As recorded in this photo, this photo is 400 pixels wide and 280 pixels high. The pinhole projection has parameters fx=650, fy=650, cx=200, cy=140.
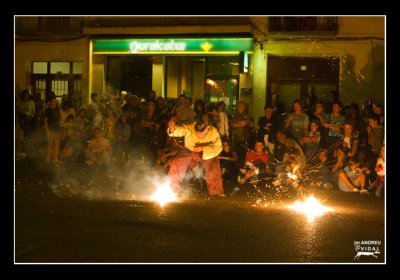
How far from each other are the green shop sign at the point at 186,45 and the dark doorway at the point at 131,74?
71cm

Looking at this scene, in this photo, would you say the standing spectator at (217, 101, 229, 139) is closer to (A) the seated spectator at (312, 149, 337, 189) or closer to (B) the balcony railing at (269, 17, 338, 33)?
(A) the seated spectator at (312, 149, 337, 189)

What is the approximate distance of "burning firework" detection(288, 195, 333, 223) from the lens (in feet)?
31.8

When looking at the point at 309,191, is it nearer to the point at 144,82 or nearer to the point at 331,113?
the point at 331,113

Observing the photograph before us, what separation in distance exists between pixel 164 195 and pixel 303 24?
20.6 ft

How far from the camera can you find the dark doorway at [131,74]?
16312 millimetres

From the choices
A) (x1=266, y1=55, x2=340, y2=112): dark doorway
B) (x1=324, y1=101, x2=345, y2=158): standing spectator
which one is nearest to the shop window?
(x1=266, y1=55, x2=340, y2=112): dark doorway

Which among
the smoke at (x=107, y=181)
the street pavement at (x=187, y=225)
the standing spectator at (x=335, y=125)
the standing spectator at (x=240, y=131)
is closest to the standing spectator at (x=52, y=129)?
the smoke at (x=107, y=181)

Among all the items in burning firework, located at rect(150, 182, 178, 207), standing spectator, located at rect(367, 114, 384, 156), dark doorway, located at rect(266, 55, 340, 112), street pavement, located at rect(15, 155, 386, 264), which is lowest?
street pavement, located at rect(15, 155, 386, 264)

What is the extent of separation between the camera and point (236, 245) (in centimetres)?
785

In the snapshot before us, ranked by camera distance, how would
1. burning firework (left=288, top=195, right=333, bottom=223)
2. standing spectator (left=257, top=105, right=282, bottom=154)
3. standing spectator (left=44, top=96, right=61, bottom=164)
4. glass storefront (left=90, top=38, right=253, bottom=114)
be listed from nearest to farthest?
burning firework (left=288, top=195, right=333, bottom=223) < standing spectator (left=257, top=105, right=282, bottom=154) < standing spectator (left=44, top=96, right=61, bottom=164) < glass storefront (left=90, top=38, right=253, bottom=114)

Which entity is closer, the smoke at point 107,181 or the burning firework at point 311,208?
the burning firework at point 311,208

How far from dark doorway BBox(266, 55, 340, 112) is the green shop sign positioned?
1.01 m

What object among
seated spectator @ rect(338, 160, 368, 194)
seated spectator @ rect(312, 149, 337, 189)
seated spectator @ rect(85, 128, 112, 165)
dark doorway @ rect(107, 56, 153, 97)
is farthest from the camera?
dark doorway @ rect(107, 56, 153, 97)

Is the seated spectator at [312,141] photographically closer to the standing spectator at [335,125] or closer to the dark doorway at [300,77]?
the standing spectator at [335,125]
